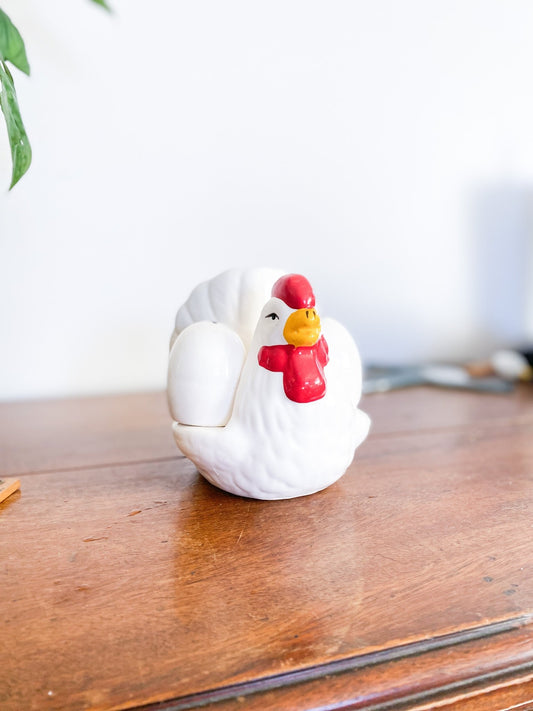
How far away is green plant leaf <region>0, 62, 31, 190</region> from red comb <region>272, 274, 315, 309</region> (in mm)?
247

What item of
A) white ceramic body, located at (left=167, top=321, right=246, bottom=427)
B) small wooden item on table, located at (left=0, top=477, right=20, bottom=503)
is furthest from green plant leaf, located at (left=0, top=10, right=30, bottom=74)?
small wooden item on table, located at (left=0, top=477, right=20, bottom=503)

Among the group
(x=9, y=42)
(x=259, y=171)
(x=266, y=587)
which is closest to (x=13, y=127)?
(x=9, y=42)

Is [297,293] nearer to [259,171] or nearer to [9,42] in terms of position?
[9,42]

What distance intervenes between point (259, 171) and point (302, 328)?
1.90ft

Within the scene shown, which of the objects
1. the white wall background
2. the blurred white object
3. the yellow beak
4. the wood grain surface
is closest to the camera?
the wood grain surface

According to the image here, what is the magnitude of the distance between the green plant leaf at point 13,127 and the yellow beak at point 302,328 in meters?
0.26

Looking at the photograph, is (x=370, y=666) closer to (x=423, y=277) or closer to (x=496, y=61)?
(x=423, y=277)

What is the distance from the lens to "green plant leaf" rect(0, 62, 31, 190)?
480mm

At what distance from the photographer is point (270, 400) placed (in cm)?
50

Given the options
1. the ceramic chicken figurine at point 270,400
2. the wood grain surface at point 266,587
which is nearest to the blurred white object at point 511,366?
the wood grain surface at point 266,587

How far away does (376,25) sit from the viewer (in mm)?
1000

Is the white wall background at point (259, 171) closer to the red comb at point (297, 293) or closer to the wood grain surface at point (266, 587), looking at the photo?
the wood grain surface at point (266, 587)

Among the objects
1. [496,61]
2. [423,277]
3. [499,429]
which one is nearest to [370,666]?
[499,429]

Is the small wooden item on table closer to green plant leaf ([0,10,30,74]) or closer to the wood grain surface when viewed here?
the wood grain surface
